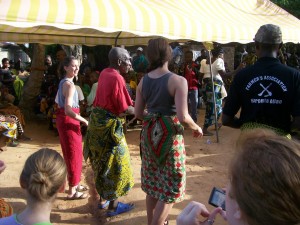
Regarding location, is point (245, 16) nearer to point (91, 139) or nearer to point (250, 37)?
point (250, 37)

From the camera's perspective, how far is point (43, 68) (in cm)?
818

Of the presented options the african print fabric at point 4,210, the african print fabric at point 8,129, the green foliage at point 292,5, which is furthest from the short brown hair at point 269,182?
the green foliage at point 292,5

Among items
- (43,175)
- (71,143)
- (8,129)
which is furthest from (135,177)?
(43,175)

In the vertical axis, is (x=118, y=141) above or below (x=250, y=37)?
below

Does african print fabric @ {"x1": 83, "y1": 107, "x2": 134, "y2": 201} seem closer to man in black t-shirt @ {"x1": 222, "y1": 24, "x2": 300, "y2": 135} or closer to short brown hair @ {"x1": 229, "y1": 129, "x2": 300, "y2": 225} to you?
man in black t-shirt @ {"x1": 222, "y1": 24, "x2": 300, "y2": 135}

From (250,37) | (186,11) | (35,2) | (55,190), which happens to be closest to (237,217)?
(55,190)

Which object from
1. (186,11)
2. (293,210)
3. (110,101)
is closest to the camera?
(293,210)

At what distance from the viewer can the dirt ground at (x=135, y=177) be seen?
3.51 metres

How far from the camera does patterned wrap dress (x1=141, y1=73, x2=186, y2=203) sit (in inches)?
104

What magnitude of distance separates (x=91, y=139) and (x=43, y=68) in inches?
211

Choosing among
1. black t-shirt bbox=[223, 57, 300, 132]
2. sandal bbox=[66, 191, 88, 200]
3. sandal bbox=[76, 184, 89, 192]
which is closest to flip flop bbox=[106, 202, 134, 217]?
sandal bbox=[66, 191, 88, 200]

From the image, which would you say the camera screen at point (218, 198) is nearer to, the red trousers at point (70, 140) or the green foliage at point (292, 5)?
the red trousers at point (70, 140)

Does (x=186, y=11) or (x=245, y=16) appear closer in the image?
(x=186, y=11)

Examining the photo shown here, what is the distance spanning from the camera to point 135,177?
471 cm
